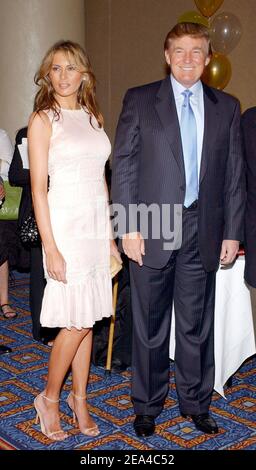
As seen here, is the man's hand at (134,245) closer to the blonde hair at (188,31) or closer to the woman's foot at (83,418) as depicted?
the woman's foot at (83,418)

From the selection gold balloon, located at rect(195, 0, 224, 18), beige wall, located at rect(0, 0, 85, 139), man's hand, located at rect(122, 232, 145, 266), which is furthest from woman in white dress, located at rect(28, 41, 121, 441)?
beige wall, located at rect(0, 0, 85, 139)

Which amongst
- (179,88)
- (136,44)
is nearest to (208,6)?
(136,44)

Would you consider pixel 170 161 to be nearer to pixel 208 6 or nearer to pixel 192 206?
pixel 192 206

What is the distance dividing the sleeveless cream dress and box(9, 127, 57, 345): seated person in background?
3.69 ft

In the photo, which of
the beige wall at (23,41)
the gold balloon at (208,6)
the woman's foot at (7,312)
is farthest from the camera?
the beige wall at (23,41)

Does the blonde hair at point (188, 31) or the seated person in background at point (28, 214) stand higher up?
the blonde hair at point (188, 31)

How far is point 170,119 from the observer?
115 inches

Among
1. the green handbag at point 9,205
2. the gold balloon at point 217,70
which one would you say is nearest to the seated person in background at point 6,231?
the green handbag at point 9,205

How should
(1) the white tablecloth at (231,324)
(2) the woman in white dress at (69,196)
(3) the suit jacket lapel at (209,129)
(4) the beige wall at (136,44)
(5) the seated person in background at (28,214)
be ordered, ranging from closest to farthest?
(2) the woman in white dress at (69,196) < (3) the suit jacket lapel at (209,129) < (1) the white tablecloth at (231,324) < (5) the seated person in background at (28,214) < (4) the beige wall at (136,44)

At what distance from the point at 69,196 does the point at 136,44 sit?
5083 millimetres

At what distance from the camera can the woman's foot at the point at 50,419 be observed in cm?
310

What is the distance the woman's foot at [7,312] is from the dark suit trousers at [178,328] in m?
2.18
